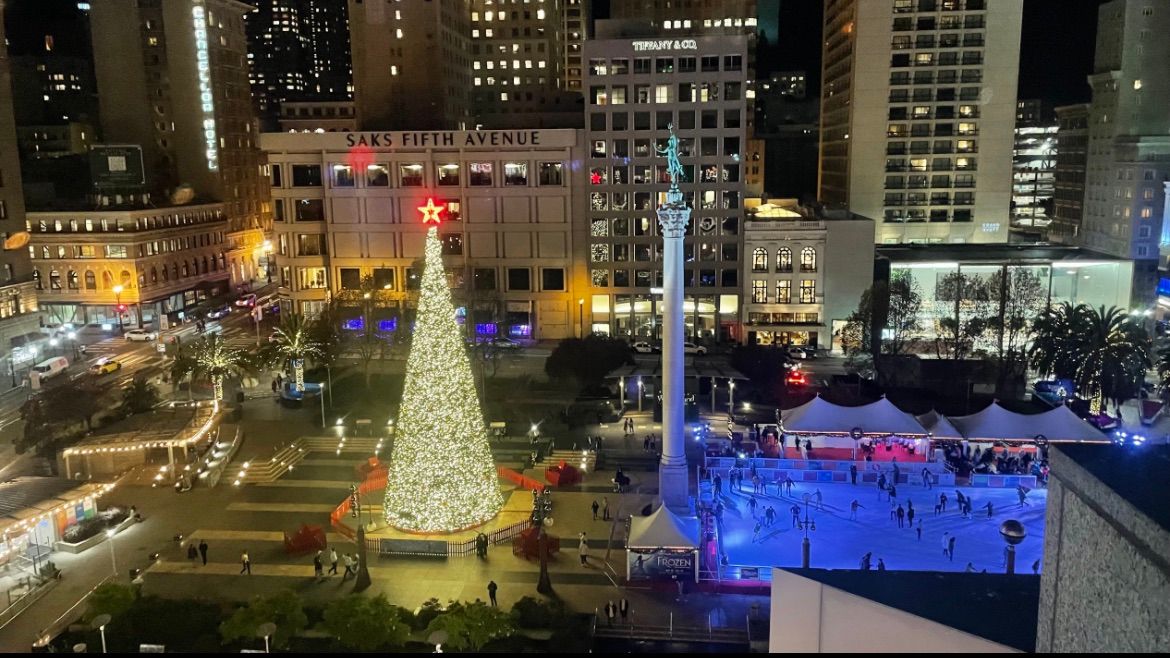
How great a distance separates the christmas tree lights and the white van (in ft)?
139

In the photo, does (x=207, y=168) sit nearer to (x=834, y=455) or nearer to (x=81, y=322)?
(x=81, y=322)

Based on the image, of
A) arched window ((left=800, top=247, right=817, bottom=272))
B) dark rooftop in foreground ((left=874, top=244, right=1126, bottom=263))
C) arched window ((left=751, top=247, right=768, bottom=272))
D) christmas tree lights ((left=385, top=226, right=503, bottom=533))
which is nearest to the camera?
christmas tree lights ((left=385, top=226, right=503, bottom=533))

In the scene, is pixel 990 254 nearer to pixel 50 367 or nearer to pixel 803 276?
pixel 803 276

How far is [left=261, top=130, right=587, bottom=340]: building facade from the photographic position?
74.1m

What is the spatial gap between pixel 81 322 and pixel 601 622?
7359 cm

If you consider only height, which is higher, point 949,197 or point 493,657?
point 949,197

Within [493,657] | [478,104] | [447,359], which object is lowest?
[493,657]

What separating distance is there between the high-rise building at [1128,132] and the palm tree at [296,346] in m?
79.9

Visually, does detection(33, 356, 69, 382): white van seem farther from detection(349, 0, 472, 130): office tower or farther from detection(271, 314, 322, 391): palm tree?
detection(349, 0, 472, 130): office tower

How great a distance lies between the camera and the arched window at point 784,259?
235ft

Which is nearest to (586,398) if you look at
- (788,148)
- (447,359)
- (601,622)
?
(447,359)

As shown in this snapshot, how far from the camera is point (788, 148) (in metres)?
146

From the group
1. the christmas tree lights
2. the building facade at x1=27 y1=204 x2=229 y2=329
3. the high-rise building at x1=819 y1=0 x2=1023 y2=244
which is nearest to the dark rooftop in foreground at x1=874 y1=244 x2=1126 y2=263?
the high-rise building at x1=819 y1=0 x2=1023 y2=244

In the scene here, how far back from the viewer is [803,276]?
71.5m
